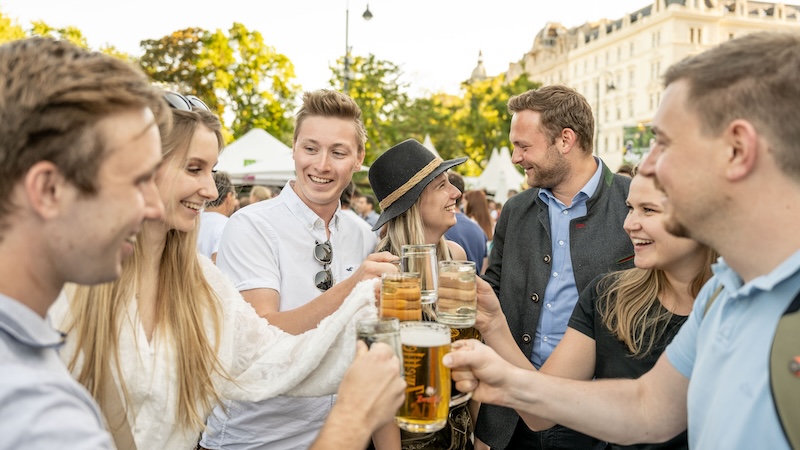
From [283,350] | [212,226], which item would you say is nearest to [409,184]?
[283,350]

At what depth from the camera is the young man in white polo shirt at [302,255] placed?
117 inches

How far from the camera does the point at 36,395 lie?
1.15 meters

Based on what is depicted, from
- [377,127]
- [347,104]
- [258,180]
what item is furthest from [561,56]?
[347,104]

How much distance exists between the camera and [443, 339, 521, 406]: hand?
2.15 m

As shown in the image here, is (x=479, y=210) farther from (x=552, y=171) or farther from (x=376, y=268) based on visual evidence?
(x=376, y=268)

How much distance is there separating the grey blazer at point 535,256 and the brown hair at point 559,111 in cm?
33

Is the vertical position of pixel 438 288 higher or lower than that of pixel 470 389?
higher

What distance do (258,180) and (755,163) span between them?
569 inches

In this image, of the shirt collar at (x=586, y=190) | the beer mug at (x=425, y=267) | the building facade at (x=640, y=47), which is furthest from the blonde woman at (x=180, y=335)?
the building facade at (x=640, y=47)

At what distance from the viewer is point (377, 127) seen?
27.0 m

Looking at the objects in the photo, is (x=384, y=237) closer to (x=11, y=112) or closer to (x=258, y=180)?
(x=11, y=112)

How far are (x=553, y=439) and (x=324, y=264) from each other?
59.0 inches

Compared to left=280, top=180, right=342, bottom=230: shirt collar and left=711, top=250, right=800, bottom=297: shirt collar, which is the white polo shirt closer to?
left=280, top=180, right=342, bottom=230: shirt collar

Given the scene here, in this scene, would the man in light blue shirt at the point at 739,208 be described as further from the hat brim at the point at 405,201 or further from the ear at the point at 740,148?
the hat brim at the point at 405,201
